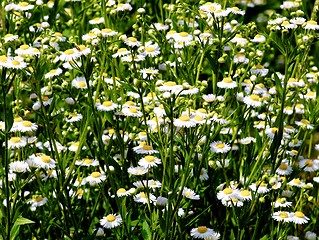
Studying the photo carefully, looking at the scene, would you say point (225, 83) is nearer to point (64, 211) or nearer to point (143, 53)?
point (143, 53)

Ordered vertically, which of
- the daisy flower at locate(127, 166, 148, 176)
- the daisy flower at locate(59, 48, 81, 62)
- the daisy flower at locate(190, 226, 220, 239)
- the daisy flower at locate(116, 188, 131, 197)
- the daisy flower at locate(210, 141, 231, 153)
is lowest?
the daisy flower at locate(190, 226, 220, 239)

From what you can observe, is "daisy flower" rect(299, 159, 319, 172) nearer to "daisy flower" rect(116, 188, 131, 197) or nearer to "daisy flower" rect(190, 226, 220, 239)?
"daisy flower" rect(190, 226, 220, 239)

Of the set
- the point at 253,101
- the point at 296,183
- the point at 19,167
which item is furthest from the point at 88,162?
the point at 296,183

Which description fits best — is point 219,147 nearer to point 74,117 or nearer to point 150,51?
point 150,51

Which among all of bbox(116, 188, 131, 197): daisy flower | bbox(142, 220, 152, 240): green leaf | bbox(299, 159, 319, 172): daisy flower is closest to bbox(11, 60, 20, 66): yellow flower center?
bbox(116, 188, 131, 197): daisy flower

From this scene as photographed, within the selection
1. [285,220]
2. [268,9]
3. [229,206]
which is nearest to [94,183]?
[229,206]

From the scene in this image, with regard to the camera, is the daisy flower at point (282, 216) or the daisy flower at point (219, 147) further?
the daisy flower at point (219, 147)

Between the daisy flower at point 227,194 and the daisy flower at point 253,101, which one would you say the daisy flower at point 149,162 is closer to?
the daisy flower at point 227,194

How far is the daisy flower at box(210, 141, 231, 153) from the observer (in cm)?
272

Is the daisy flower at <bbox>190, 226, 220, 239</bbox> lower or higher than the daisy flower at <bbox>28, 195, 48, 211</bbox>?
lower

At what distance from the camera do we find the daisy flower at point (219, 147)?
2717 mm

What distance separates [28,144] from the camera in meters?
2.64

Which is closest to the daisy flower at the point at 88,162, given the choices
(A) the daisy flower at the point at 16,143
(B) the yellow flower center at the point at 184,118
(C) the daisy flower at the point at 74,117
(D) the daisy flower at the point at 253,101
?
(C) the daisy flower at the point at 74,117

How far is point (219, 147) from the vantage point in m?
2.74
